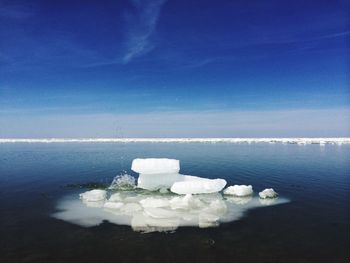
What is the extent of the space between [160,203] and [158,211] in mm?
1109

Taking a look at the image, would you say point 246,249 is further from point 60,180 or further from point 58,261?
point 60,180

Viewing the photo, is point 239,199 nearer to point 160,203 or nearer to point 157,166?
point 160,203

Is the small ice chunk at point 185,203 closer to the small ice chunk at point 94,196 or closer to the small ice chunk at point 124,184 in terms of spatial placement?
Answer: the small ice chunk at point 94,196

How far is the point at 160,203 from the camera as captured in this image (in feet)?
58.6

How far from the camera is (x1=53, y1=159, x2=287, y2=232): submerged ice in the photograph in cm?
1555

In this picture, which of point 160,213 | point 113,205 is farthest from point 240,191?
point 113,205

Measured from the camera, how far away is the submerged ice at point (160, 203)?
15547 millimetres

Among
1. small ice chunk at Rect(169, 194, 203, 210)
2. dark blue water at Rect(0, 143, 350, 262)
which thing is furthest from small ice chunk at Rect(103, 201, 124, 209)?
small ice chunk at Rect(169, 194, 203, 210)

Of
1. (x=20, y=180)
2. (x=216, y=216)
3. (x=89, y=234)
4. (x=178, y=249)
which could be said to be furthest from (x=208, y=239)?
(x=20, y=180)

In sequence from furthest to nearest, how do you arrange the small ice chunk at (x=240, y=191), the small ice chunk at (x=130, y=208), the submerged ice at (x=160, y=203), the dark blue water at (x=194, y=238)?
1. the small ice chunk at (x=240, y=191)
2. the small ice chunk at (x=130, y=208)
3. the submerged ice at (x=160, y=203)
4. the dark blue water at (x=194, y=238)

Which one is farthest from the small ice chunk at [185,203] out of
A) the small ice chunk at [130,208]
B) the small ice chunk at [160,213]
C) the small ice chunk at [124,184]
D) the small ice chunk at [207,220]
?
the small ice chunk at [124,184]

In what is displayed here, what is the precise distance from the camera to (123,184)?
2417cm

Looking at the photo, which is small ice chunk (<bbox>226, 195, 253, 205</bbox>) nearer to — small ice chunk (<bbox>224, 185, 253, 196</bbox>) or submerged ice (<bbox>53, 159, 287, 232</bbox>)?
submerged ice (<bbox>53, 159, 287, 232</bbox>)

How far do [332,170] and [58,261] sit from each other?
31539 mm
